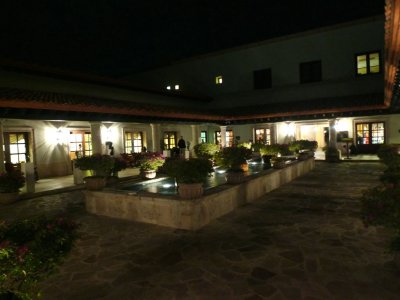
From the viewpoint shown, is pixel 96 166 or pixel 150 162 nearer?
pixel 96 166

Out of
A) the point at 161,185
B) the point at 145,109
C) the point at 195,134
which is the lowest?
the point at 161,185

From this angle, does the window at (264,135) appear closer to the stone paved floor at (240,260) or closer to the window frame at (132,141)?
the window frame at (132,141)

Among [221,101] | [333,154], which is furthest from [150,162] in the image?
[221,101]

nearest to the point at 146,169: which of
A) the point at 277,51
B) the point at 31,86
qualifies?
the point at 31,86

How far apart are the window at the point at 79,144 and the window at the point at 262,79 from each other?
50.5 ft

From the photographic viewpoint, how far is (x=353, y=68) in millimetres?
21609

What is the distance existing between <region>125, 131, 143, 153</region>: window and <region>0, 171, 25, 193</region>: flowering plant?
347 inches

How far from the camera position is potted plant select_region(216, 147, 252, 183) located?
8.55m

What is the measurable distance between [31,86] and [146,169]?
25.9 ft

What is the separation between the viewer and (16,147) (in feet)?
46.7

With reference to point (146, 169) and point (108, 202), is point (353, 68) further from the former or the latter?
point (108, 202)

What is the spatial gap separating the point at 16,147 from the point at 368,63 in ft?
76.4

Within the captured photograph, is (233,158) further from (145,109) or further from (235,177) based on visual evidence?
(145,109)

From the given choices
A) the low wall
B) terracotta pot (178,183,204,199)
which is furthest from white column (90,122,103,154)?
terracotta pot (178,183,204,199)
